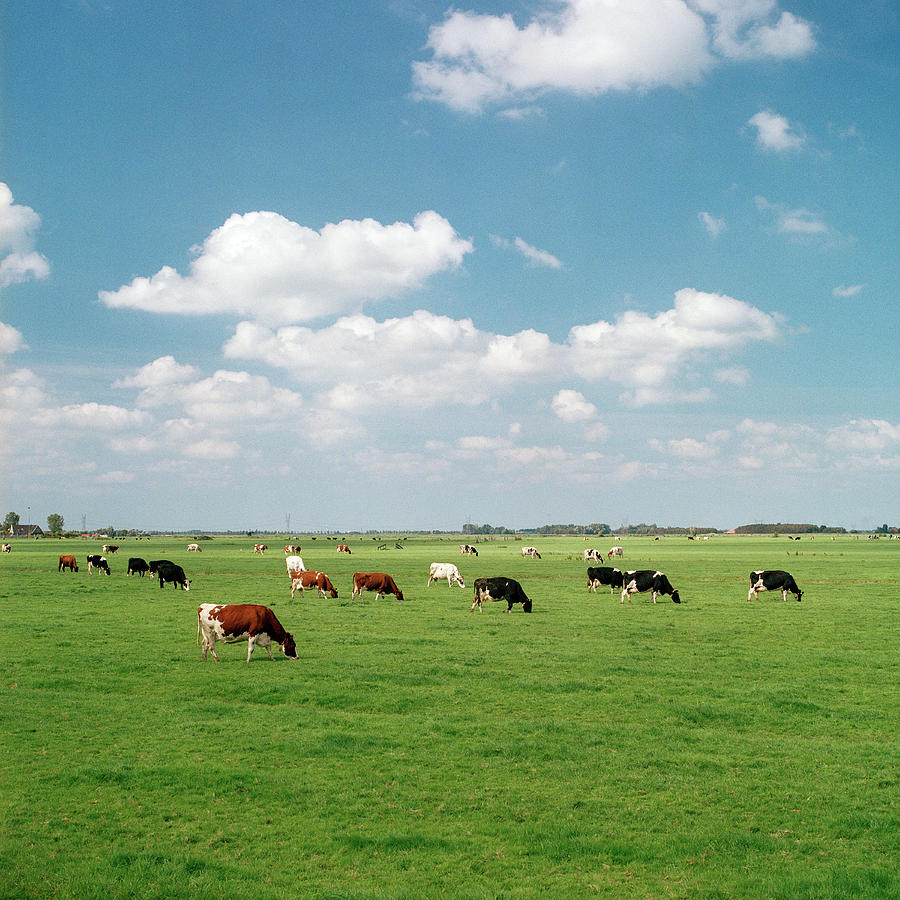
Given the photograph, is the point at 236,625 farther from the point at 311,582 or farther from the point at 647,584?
the point at 647,584

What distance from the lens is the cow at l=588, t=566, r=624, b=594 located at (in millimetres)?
44750

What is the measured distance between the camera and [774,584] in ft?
134

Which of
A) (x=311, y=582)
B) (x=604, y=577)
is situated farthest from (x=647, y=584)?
(x=311, y=582)

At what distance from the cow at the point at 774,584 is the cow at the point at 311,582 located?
2294 cm

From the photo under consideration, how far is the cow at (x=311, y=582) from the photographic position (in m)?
41.8

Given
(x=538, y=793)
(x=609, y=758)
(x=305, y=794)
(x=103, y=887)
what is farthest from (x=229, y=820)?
(x=609, y=758)

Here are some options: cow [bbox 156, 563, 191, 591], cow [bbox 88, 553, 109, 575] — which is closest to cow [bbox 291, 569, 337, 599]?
cow [bbox 156, 563, 191, 591]

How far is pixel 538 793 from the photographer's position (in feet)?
38.8

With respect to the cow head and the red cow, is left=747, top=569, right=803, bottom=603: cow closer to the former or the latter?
the red cow

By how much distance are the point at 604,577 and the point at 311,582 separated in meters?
17.5

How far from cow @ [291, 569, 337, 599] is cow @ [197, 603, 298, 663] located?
64.4 ft

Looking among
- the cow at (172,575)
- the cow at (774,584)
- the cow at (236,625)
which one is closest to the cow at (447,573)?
the cow at (172,575)

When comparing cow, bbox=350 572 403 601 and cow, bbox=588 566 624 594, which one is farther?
cow, bbox=588 566 624 594

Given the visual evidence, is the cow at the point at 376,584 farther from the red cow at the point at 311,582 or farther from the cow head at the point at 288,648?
the cow head at the point at 288,648
